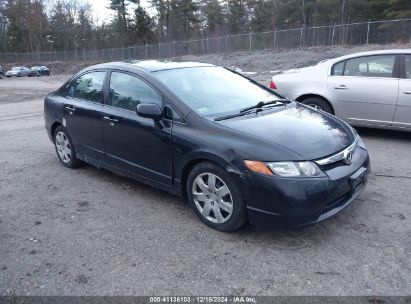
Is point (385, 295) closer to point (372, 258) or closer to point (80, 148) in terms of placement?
point (372, 258)

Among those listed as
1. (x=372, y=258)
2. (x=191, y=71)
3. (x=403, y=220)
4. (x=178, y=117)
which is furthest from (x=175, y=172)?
(x=403, y=220)

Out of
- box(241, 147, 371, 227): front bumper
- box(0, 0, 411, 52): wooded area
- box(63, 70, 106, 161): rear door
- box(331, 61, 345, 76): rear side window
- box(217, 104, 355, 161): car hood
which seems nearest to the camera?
box(241, 147, 371, 227): front bumper

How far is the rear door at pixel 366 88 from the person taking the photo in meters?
6.51

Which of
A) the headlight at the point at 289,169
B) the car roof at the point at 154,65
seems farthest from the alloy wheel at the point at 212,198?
the car roof at the point at 154,65

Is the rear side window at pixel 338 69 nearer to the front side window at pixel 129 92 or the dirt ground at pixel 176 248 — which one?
the dirt ground at pixel 176 248

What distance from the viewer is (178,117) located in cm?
409

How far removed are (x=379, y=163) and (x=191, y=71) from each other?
2.93 meters

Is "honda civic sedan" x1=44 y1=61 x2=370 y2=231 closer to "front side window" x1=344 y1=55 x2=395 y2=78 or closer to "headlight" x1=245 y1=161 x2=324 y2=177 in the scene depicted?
"headlight" x1=245 y1=161 x2=324 y2=177

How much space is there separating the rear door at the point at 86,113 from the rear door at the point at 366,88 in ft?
13.2

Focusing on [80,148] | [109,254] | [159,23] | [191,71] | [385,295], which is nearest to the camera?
[385,295]

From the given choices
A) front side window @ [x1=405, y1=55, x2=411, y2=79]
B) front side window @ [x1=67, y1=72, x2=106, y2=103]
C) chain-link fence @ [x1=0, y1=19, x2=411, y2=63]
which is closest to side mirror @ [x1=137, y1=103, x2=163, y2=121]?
front side window @ [x1=67, y1=72, x2=106, y2=103]

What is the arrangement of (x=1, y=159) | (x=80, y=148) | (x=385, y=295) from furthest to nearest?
(x=1, y=159)
(x=80, y=148)
(x=385, y=295)

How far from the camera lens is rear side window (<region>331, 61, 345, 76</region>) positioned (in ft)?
23.2

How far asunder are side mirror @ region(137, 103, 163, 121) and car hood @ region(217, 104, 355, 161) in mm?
Result: 647
